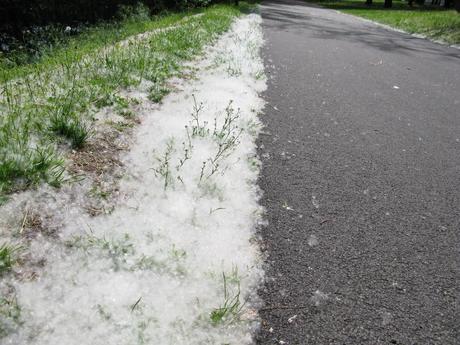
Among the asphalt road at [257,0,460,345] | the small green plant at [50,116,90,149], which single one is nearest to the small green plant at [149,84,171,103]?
the asphalt road at [257,0,460,345]

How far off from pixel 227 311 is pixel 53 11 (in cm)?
904

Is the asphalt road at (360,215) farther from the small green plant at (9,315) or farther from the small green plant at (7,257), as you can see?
the small green plant at (7,257)

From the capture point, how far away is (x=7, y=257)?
5.54ft

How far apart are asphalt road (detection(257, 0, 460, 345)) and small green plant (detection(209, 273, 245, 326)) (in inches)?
5.5

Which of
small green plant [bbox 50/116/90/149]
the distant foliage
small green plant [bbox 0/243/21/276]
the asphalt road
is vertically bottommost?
the asphalt road

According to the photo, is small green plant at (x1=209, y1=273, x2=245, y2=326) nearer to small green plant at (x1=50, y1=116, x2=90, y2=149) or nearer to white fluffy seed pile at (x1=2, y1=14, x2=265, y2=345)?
white fluffy seed pile at (x1=2, y1=14, x2=265, y2=345)

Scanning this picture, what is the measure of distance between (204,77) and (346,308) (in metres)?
4.11

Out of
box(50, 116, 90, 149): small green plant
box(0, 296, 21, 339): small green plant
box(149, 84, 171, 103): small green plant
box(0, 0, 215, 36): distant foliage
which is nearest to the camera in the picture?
box(0, 296, 21, 339): small green plant

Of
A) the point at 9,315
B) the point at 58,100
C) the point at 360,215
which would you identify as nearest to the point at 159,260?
the point at 9,315

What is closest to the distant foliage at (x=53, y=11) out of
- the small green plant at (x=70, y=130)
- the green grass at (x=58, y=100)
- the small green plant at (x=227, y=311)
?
the green grass at (x=58, y=100)

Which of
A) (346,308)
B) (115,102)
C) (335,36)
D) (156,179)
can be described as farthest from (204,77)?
(335,36)

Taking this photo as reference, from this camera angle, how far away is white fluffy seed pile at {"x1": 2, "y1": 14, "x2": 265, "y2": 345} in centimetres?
156

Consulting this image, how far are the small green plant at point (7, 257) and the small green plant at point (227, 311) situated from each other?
1005mm

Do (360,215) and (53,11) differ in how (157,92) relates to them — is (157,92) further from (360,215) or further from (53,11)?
(53,11)
